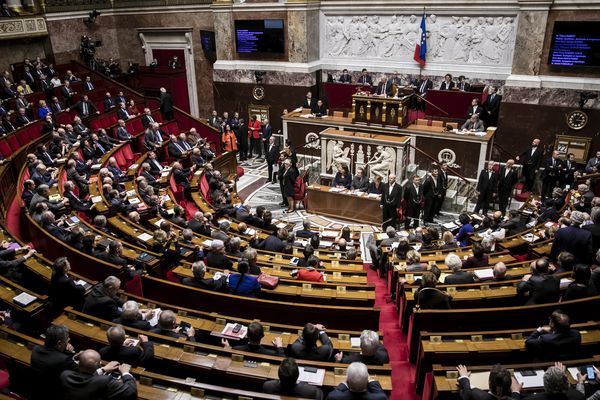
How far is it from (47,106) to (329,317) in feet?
39.5

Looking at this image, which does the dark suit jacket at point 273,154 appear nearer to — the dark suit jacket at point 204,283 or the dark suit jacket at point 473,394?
the dark suit jacket at point 204,283

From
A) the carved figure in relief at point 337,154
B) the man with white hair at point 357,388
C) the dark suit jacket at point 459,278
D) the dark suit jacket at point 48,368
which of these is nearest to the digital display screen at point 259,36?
the carved figure in relief at point 337,154

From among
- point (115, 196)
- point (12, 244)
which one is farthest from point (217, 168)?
point (12, 244)

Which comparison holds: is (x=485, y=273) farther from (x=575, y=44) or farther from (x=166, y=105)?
(x=166, y=105)

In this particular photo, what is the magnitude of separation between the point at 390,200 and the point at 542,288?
505 centimetres

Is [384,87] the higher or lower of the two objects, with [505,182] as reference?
higher

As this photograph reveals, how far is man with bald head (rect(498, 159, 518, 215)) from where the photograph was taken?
10570mm

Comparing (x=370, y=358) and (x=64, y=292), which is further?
(x=64, y=292)

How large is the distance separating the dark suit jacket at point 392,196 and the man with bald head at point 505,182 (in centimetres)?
256

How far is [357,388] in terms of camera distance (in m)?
3.56

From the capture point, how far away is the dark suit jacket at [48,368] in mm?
3850

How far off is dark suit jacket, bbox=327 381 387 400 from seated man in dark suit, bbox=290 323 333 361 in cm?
62

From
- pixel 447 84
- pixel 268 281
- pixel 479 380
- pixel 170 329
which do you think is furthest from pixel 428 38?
pixel 170 329

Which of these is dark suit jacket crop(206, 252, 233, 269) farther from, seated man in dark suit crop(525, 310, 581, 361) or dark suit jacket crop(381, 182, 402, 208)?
dark suit jacket crop(381, 182, 402, 208)
